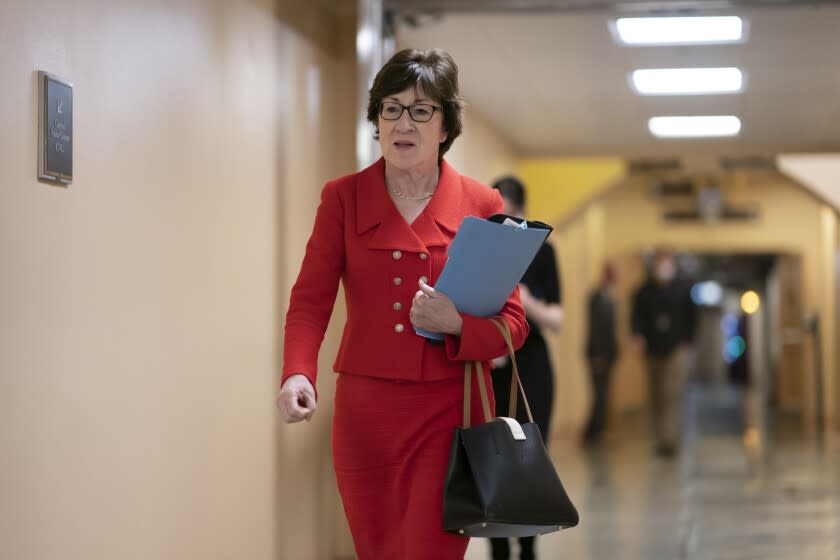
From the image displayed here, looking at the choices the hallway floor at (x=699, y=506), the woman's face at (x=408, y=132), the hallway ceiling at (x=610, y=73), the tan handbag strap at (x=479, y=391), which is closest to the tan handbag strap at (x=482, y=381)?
the tan handbag strap at (x=479, y=391)

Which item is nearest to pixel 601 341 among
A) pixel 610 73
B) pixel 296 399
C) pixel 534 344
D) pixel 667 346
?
pixel 667 346

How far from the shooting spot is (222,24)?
3916 mm

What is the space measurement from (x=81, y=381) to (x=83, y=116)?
64 cm

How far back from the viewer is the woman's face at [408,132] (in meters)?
2.21

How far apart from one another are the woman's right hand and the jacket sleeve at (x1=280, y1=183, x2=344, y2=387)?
0.23 feet

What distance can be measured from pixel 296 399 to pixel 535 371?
2249 millimetres

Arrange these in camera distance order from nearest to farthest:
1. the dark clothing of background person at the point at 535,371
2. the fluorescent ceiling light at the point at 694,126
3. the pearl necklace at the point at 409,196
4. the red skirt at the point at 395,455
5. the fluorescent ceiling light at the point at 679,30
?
1. the red skirt at the point at 395,455
2. the pearl necklace at the point at 409,196
3. the dark clothing of background person at the point at 535,371
4. the fluorescent ceiling light at the point at 679,30
5. the fluorescent ceiling light at the point at 694,126

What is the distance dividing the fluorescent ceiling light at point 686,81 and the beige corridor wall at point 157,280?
2805 mm

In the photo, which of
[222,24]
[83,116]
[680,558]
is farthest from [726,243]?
[83,116]

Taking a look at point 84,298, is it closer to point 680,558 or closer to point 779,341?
point 680,558

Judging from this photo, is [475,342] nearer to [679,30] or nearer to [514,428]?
[514,428]

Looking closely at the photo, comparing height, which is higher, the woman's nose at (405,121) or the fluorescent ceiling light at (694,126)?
the fluorescent ceiling light at (694,126)

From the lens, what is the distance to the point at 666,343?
418 inches

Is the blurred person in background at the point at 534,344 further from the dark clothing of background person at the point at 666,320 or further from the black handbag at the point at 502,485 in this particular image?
the dark clothing of background person at the point at 666,320
